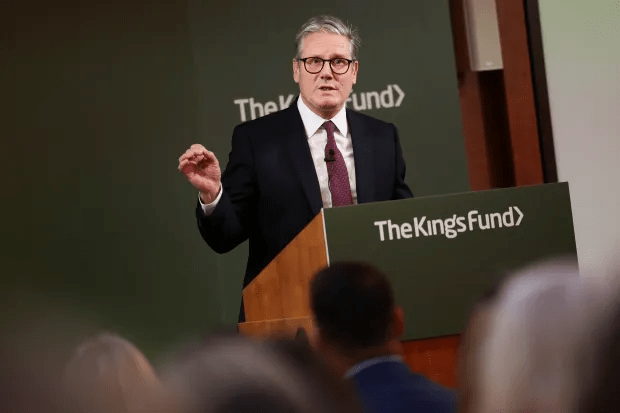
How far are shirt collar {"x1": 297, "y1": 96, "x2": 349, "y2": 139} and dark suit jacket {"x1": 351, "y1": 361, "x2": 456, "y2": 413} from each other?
2.15 m

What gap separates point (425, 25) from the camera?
618cm

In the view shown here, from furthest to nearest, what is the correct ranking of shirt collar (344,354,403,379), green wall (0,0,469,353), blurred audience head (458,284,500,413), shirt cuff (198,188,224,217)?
green wall (0,0,469,353), shirt cuff (198,188,224,217), shirt collar (344,354,403,379), blurred audience head (458,284,500,413)

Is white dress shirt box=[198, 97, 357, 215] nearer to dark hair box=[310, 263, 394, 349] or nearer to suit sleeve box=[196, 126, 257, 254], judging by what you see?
suit sleeve box=[196, 126, 257, 254]

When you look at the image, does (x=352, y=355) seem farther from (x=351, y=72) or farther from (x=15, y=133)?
(x=15, y=133)

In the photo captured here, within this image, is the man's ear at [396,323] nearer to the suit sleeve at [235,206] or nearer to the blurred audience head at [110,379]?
the blurred audience head at [110,379]

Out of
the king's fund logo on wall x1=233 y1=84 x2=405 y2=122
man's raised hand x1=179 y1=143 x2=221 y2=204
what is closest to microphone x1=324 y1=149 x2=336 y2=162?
man's raised hand x1=179 y1=143 x2=221 y2=204

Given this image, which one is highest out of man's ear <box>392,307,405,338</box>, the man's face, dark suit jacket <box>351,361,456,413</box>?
the man's face

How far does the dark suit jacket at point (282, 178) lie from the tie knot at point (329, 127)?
7 cm

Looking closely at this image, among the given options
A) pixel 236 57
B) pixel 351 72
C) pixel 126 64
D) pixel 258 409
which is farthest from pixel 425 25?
pixel 258 409

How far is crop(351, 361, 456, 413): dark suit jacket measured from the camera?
1.69 m

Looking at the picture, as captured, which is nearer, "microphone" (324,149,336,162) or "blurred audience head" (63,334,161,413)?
"blurred audience head" (63,334,161,413)

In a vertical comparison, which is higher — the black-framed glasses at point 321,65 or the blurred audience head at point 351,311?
the black-framed glasses at point 321,65

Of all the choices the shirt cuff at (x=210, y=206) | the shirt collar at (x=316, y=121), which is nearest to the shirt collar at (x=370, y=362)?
the shirt cuff at (x=210, y=206)

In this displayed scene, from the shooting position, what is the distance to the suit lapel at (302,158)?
12.6ft
